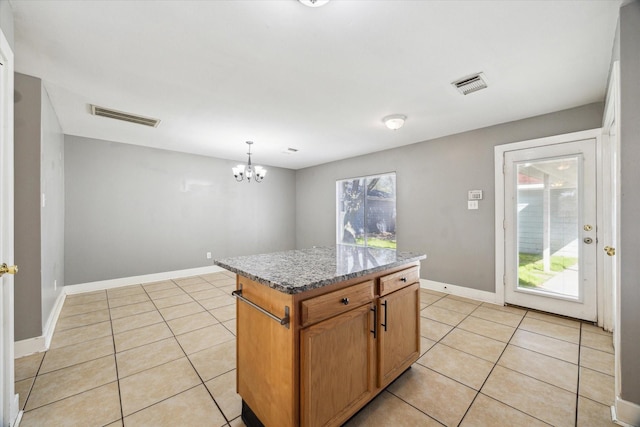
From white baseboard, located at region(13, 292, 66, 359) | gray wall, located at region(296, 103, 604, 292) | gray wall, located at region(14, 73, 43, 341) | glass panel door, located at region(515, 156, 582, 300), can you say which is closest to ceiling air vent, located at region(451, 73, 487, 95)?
gray wall, located at region(296, 103, 604, 292)

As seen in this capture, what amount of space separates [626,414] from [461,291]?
7.59 ft

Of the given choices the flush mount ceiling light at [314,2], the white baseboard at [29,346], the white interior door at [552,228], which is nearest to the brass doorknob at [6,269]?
the white baseboard at [29,346]

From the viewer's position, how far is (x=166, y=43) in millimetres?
1863

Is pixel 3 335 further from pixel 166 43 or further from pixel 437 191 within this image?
pixel 437 191

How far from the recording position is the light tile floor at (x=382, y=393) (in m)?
1.61

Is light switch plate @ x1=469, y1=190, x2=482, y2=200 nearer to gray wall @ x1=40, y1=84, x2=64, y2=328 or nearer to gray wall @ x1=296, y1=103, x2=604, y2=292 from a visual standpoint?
gray wall @ x1=296, y1=103, x2=604, y2=292

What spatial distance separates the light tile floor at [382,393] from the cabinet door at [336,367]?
24 cm

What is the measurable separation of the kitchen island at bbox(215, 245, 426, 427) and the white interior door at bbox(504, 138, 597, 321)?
2391 mm

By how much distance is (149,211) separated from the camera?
183 inches

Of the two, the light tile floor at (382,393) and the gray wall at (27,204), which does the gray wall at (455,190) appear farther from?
the gray wall at (27,204)

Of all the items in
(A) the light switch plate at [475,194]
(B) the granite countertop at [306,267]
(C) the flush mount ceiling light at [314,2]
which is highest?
(C) the flush mount ceiling light at [314,2]

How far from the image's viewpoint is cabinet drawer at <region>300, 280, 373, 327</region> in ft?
4.08

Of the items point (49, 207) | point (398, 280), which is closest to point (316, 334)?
point (398, 280)

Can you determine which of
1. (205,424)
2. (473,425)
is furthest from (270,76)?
(473,425)
